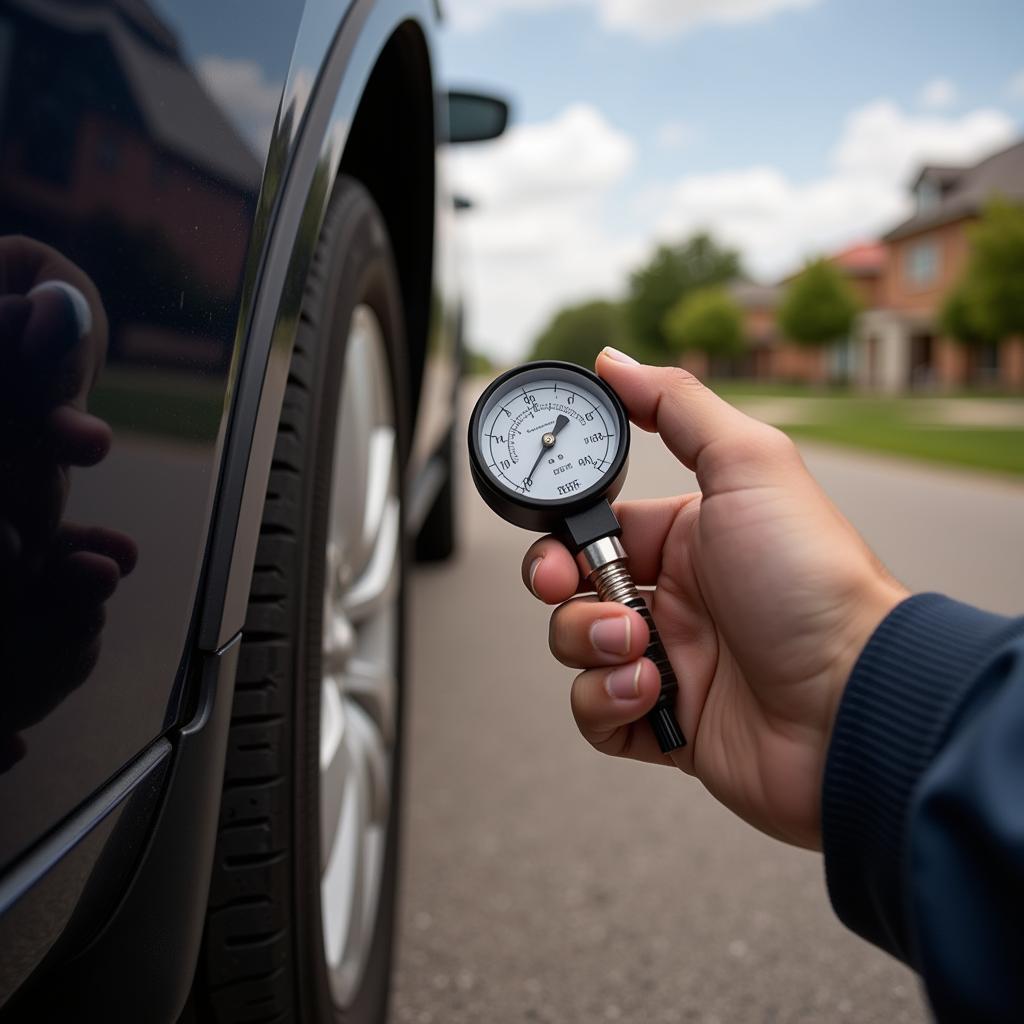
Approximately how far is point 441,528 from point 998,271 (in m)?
25.6

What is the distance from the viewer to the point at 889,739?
0.91 meters

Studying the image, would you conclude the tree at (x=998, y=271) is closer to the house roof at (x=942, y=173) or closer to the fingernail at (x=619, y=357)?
the house roof at (x=942, y=173)

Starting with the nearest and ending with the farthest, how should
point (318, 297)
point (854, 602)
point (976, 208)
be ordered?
point (854, 602) → point (318, 297) → point (976, 208)

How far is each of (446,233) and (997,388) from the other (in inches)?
1515

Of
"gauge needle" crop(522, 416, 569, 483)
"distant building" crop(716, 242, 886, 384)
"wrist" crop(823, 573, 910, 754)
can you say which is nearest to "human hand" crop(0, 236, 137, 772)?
"gauge needle" crop(522, 416, 569, 483)

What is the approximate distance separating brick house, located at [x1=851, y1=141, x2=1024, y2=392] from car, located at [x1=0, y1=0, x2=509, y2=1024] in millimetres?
38372

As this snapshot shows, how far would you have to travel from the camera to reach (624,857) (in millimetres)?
2301

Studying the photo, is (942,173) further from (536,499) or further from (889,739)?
(889,739)

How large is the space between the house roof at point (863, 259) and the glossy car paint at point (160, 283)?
55208 mm

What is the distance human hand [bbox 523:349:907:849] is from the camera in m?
1.11

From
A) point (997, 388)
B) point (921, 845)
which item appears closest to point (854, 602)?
point (921, 845)

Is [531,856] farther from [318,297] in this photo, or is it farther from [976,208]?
[976,208]

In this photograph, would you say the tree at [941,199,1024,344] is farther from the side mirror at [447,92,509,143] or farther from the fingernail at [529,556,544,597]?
the fingernail at [529,556,544,597]

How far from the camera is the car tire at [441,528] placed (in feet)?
16.4
